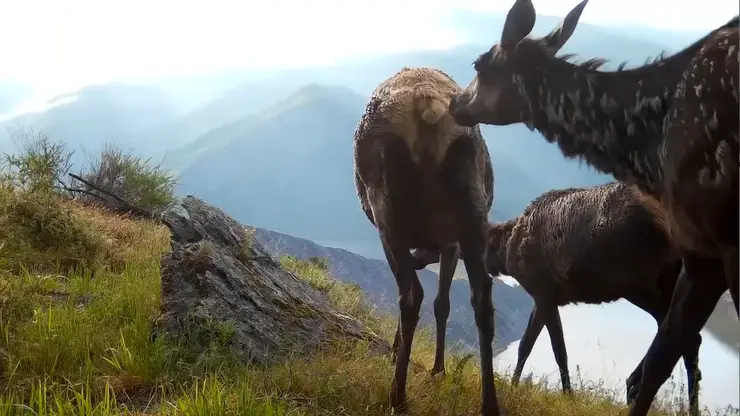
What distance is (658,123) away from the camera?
10.1 feet

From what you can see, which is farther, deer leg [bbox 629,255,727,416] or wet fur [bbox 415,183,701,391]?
wet fur [bbox 415,183,701,391]

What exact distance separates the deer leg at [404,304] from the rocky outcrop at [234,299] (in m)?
0.85

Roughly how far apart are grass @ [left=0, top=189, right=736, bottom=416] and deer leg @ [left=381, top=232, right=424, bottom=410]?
0.31ft

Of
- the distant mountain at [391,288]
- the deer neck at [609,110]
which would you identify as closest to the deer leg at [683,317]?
the deer neck at [609,110]

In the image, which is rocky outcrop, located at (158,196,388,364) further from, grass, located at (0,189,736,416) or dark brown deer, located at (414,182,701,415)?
dark brown deer, located at (414,182,701,415)

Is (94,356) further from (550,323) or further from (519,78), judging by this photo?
(550,323)

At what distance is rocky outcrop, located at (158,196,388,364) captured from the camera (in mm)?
4520

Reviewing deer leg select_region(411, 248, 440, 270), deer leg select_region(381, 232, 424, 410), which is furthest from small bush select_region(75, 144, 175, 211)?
deer leg select_region(381, 232, 424, 410)

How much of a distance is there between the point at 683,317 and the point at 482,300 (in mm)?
1099

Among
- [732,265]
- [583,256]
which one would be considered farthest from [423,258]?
[732,265]

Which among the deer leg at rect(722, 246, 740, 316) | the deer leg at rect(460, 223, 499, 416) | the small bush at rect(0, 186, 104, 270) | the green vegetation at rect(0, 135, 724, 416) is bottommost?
the green vegetation at rect(0, 135, 724, 416)

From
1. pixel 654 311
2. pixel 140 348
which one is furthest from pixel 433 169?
pixel 654 311

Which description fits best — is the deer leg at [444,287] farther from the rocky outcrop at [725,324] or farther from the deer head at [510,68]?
the rocky outcrop at [725,324]

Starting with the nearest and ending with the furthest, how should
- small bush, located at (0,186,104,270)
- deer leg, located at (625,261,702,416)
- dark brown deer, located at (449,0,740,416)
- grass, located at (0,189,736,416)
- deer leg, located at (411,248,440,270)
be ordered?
dark brown deer, located at (449,0,740,416) → grass, located at (0,189,736,416) → deer leg, located at (625,261,702,416) → deer leg, located at (411,248,440,270) → small bush, located at (0,186,104,270)
